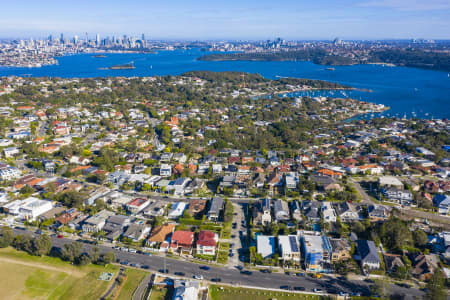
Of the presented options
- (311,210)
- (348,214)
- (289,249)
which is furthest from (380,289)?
(311,210)

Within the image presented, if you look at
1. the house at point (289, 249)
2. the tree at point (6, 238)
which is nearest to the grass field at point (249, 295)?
the house at point (289, 249)

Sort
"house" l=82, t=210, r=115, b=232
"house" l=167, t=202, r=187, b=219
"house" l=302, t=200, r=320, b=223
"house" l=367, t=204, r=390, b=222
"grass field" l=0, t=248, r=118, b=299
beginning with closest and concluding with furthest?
"grass field" l=0, t=248, r=118, b=299 → "house" l=82, t=210, r=115, b=232 → "house" l=302, t=200, r=320, b=223 → "house" l=367, t=204, r=390, b=222 → "house" l=167, t=202, r=187, b=219

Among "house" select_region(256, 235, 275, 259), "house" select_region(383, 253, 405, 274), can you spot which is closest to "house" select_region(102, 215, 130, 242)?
"house" select_region(256, 235, 275, 259)

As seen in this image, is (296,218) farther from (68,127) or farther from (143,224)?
(68,127)

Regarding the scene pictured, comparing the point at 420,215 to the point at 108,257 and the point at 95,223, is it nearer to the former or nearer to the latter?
the point at 108,257

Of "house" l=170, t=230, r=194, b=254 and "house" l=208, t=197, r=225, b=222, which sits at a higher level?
"house" l=208, t=197, r=225, b=222

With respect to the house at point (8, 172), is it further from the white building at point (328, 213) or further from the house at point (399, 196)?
the house at point (399, 196)

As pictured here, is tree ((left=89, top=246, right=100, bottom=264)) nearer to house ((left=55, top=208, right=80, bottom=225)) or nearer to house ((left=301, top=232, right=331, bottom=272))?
house ((left=55, top=208, right=80, bottom=225))
